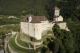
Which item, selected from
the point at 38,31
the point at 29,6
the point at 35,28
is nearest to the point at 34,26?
the point at 35,28

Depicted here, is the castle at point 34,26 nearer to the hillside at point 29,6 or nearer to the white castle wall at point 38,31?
the white castle wall at point 38,31

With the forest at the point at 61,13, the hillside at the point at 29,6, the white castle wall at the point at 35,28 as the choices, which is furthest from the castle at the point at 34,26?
the hillside at the point at 29,6

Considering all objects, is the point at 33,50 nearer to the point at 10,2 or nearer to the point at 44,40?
the point at 44,40

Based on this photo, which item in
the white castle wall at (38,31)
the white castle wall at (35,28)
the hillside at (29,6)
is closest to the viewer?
the white castle wall at (38,31)

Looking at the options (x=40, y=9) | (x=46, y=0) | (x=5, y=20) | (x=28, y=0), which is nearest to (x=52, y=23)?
(x=5, y=20)

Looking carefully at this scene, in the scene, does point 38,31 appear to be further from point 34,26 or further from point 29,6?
point 29,6

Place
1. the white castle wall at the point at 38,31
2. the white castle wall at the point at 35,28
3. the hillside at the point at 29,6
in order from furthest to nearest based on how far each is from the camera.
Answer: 1. the hillside at the point at 29,6
2. the white castle wall at the point at 35,28
3. the white castle wall at the point at 38,31

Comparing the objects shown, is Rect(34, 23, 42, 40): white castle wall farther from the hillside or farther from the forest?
the hillside

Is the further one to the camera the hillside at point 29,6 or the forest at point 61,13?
the hillside at point 29,6
